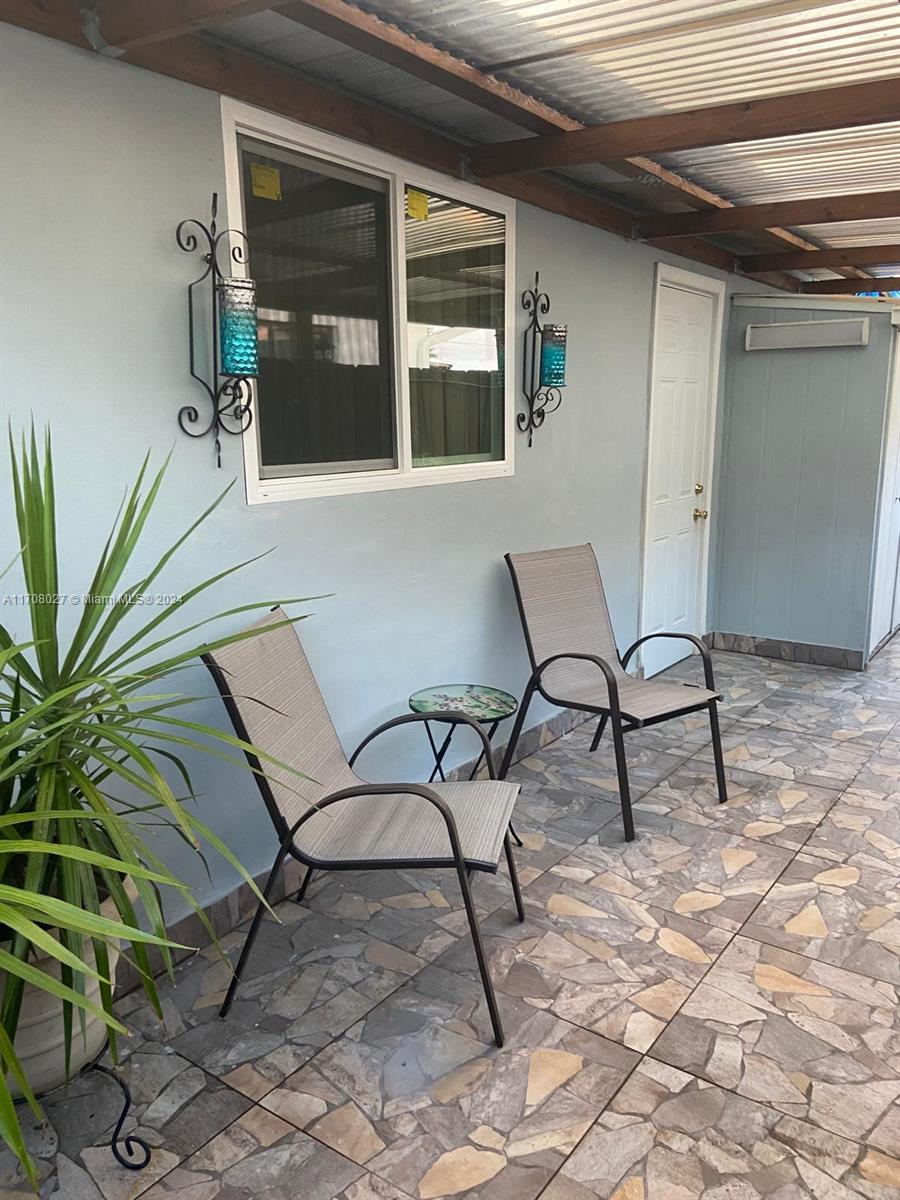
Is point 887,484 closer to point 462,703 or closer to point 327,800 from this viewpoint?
point 462,703

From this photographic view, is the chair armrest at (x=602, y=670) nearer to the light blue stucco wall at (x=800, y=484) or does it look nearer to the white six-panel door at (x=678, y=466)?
the white six-panel door at (x=678, y=466)

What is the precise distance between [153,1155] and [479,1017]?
2.62 feet

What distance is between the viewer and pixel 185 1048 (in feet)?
6.68

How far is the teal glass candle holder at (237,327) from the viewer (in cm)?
222

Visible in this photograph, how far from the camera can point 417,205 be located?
9.78ft

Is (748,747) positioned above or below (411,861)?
below

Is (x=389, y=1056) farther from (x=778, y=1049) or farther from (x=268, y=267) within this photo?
(x=268, y=267)

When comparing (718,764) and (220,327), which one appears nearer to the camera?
(220,327)

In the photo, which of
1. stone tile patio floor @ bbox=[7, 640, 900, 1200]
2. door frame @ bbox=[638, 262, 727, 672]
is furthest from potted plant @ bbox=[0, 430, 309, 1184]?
door frame @ bbox=[638, 262, 727, 672]

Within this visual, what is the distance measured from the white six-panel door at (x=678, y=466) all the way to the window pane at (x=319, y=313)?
2116 millimetres

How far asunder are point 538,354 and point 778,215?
4.27 feet

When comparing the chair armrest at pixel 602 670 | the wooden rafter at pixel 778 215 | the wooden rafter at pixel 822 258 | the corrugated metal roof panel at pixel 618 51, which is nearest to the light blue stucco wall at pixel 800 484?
the wooden rafter at pixel 822 258

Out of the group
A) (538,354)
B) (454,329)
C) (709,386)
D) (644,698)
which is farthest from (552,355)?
(709,386)

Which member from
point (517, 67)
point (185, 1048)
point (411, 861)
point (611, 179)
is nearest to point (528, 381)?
point (611, 179)
